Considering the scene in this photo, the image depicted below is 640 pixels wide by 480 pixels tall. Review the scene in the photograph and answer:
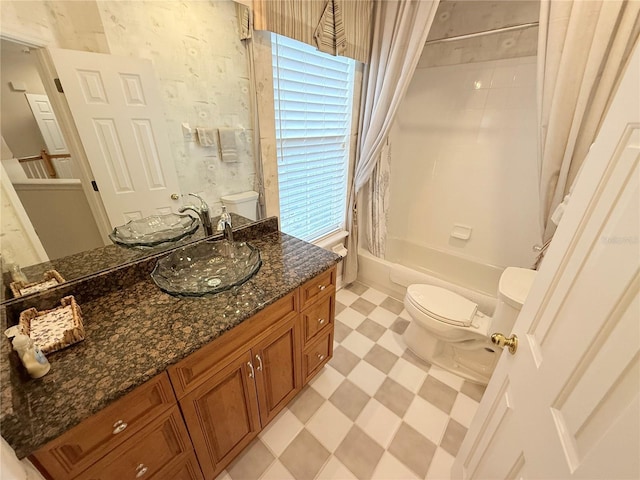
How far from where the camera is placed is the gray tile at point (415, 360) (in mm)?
1652

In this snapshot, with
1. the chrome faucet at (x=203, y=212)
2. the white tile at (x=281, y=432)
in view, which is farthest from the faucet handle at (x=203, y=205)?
the white tile at (x=281, y=432)

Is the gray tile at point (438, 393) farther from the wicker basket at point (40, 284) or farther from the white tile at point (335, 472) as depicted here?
the wicker basket at point (40, 284)

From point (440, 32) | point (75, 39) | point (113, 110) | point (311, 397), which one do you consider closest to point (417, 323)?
point (311, 397)

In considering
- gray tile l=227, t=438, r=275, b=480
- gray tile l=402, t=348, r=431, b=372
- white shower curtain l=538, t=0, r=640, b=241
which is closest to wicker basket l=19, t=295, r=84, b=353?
gray tile l=227, t=438, r=275, b=480

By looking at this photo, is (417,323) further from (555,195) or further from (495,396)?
(555,195)

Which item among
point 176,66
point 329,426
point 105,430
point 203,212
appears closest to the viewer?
point 105,430

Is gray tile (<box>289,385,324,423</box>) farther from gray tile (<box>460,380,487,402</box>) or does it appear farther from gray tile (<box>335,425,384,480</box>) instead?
gray tile (<box>460,380,487,402</box>)

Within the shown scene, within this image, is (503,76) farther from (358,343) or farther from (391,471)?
(391,471)

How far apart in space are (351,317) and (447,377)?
0.75 m

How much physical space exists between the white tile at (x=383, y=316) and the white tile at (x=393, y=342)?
0.30 ft

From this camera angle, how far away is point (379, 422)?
4.40 ft

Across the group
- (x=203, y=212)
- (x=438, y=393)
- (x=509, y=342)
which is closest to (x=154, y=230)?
(x=203, y=212)

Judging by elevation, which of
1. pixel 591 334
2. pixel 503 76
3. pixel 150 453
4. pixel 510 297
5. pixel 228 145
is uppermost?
pixel 503 76

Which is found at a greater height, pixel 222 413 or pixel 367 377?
pixel 222 413
